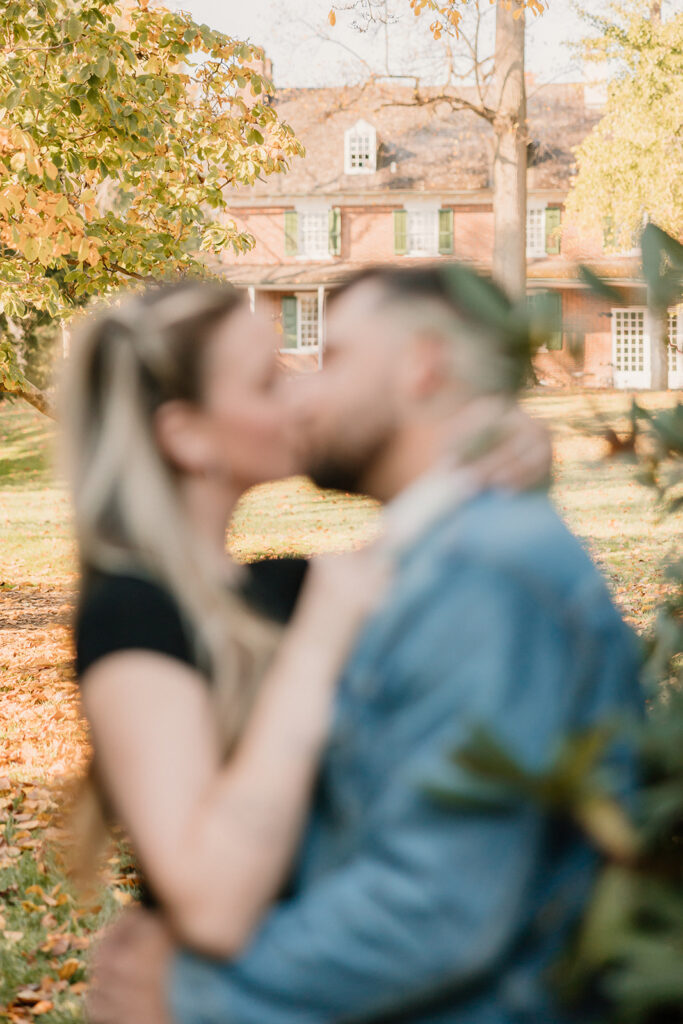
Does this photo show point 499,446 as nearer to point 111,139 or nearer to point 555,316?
point 555,316

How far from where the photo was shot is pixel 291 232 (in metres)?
35.4

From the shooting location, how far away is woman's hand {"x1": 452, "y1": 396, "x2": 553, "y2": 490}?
1.23 metres

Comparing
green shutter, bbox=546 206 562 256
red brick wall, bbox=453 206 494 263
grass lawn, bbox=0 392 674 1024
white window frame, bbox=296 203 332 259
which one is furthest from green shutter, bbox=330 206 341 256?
grass lawn, bbox=0 392 674 1024

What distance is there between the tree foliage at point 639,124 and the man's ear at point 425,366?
22.2 m

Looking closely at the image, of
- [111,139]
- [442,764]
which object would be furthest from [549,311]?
[111,139]

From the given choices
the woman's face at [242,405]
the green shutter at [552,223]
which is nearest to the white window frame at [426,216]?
the green shutter at [552,223]

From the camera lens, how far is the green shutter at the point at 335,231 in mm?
34844

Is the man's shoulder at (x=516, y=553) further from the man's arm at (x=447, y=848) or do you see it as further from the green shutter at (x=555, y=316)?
the green shutter at (x=555, y=316)

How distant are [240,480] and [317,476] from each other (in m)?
0.22

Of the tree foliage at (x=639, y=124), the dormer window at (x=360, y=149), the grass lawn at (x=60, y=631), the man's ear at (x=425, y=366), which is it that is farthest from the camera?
the dormer window at (x=360, y=149)

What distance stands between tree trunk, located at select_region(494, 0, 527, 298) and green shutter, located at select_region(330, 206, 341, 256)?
68.6 feet

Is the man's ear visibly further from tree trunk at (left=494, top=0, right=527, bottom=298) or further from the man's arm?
tree trunk at (left=494, top=0, right=527, bottom=298)

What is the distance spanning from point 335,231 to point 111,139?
1126 inches

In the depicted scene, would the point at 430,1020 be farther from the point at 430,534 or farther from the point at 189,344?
the point at 189,344
